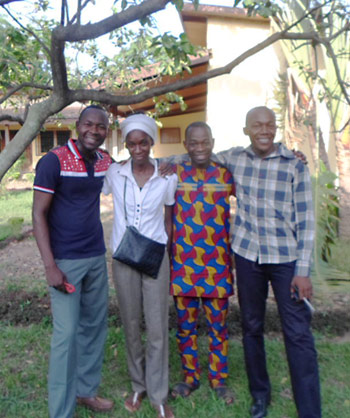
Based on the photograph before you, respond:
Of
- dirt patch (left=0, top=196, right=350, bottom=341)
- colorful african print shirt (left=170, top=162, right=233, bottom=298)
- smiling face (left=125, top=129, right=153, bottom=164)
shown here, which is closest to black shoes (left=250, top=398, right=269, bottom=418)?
colorful african print shirt (left=170, top=162, right=233, bottom=298)

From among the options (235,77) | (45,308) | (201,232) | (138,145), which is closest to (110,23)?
(138,145)

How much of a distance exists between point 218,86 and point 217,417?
696 cm

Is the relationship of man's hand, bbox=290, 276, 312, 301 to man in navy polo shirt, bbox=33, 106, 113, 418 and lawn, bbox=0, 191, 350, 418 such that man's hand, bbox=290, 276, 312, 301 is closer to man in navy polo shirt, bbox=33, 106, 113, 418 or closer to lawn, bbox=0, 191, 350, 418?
lawn, bbox=0, 191, 350, 418

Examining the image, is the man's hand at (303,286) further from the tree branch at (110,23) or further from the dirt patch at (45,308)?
the dirt patch at (45,308)

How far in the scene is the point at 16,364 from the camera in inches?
145

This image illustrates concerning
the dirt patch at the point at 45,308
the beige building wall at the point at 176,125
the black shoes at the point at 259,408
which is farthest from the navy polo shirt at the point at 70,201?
the beige building wall at the point at 176,125

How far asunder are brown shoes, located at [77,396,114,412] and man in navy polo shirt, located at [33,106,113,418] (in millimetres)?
362

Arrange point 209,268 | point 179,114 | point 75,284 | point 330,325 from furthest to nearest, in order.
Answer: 1. point 179,114
2. point 330,325
3. point 209,268
4. point 75,284

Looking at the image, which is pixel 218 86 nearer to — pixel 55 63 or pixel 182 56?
pixel 182 56

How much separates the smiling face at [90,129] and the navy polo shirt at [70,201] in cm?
5

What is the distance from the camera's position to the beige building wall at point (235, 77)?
841 cm

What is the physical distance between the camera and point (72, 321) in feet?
8.56

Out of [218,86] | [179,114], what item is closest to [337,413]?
[218,86]

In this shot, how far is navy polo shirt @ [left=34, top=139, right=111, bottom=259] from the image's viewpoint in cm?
254
